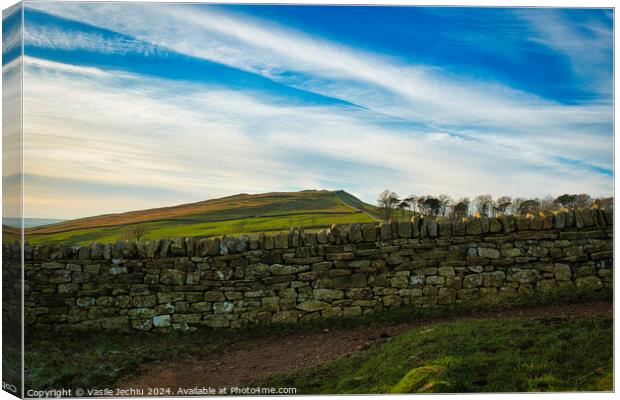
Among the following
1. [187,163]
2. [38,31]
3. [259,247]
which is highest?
[38,31]

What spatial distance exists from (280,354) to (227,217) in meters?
2.10

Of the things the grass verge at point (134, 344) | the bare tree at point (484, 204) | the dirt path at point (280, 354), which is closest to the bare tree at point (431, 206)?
the bare tree at point (484, 204)

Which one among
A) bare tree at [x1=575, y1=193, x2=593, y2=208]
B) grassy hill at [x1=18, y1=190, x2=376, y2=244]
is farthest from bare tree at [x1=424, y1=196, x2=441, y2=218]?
bare tree at [x1=575, y1=193, x2=593, y2=208]

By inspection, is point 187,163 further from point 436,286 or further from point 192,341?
point 436,286

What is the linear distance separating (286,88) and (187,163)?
1.73m

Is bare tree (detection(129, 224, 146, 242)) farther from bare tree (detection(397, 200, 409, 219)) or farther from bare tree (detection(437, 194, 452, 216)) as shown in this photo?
bare tree (detection(437, 194, 452, 216))

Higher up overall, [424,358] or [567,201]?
[567,201]

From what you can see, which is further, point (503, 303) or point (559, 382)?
point (503, 303)

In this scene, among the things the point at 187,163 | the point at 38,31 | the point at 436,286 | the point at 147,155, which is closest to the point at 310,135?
the point at 187,163

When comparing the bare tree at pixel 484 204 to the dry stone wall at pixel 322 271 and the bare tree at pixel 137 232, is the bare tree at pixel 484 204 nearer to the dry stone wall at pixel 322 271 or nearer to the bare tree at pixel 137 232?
the dry stone wall at pixel 322 271

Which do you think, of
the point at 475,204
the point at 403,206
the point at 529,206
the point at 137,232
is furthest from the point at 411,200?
the point at 137,232

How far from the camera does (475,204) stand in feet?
27.9

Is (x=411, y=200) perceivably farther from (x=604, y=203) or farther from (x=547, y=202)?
(x=604, y=203)

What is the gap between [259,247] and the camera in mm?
8781
